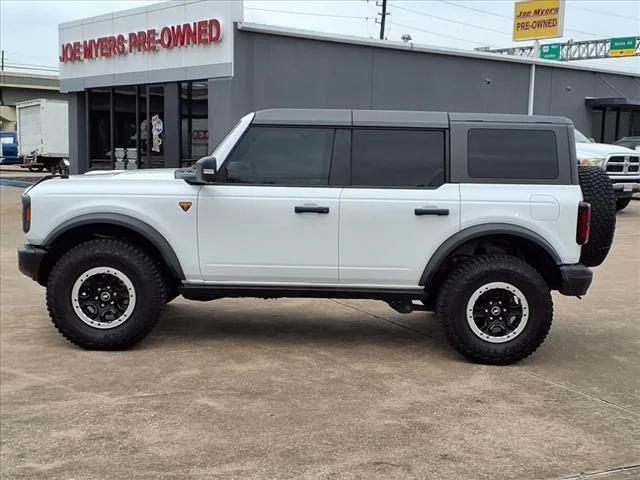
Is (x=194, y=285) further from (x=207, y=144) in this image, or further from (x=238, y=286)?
(x=207, y=144)

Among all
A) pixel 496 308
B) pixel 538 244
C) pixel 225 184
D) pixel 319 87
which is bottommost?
pixel 496 308

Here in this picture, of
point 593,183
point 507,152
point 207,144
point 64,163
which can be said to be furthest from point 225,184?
point 64,163

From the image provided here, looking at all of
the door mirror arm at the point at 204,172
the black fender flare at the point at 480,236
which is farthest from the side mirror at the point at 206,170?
the black fender flare at the point at 480,236

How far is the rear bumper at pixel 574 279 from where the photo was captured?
511cm

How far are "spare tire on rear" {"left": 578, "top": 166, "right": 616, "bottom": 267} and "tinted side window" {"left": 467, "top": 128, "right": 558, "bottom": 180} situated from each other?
416 mm

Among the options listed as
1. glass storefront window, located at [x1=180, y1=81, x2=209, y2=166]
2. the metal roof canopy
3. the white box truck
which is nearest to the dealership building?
glass storefront window, located at [x1=180, y1=81, x2=209, y2=166]

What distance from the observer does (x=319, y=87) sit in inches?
658

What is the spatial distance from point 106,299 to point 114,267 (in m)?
0.29

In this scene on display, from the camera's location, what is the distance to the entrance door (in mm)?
5199

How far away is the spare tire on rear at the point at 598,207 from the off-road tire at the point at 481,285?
2.02 ft

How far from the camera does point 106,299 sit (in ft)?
17.5

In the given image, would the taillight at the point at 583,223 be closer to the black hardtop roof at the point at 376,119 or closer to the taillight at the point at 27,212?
the black hardtop roof at the point at 376,119

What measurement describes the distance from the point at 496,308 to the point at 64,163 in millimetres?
27004

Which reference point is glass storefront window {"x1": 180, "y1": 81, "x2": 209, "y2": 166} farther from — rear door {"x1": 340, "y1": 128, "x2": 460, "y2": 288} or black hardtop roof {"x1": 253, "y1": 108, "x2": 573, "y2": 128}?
rear door {"x1": 340, "y1": 128, "x2": 460, "y2": 288}
